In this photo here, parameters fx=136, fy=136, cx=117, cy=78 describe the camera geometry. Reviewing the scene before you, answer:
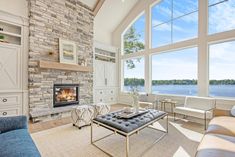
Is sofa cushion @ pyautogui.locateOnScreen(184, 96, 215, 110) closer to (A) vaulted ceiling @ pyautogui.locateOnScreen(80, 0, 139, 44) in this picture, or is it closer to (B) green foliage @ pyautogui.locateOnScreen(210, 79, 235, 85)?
(B) green foliage @ pyautogui.locateOnScreen(210, 79, 235, 85)

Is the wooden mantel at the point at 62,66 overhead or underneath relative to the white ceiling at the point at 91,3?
underneath

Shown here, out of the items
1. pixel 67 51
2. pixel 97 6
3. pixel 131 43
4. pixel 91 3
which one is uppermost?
pixel 91 3

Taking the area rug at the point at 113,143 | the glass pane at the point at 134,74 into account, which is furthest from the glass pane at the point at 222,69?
the glass pane at the point at 134,74

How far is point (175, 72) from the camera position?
17.8 feet

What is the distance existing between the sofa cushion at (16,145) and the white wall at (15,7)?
3.79 metres

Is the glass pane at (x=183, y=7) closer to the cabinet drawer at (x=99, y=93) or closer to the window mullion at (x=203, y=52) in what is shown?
the window mullion at (x=203, y=52)

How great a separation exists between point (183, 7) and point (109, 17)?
340 centimetres

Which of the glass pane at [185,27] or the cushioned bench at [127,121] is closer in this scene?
the cushioned bench at [127,121]

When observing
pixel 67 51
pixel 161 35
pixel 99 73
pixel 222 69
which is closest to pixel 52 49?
pixel 67 51

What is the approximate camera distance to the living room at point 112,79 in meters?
2.48

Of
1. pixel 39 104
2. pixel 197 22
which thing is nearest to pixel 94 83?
pixel 39 104

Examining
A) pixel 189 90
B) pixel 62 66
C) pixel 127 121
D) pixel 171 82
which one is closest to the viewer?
pixel 127 121

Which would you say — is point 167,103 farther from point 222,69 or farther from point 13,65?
point 13,65

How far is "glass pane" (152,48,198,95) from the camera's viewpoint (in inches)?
194
